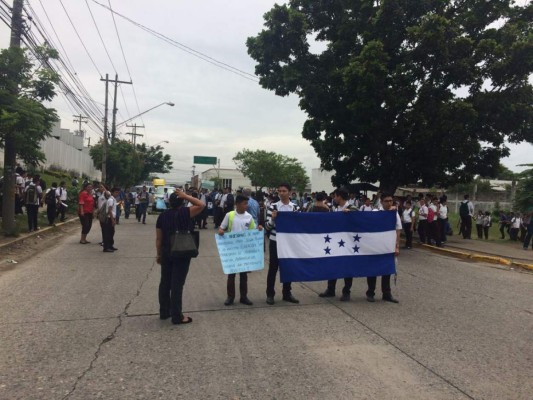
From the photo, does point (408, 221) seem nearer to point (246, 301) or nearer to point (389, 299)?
point (389, 299)

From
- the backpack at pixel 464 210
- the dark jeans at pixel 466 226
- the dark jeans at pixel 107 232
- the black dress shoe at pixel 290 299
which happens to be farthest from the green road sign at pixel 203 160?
the black dress shoe at pixel 290 299

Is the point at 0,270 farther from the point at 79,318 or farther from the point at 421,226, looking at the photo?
the point at 421,226

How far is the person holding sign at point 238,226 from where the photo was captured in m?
6.85

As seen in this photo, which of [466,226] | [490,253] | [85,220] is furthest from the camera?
[466,226]

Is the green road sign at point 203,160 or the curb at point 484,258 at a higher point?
the green road sign at point 203,160

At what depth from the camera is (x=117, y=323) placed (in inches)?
227

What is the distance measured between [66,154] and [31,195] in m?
34.3

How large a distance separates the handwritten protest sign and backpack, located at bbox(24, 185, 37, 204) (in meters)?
9.30

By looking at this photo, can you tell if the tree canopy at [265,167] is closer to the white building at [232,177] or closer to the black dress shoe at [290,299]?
the white building at [232,177]

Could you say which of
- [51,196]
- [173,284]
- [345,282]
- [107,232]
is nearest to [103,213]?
[107,232]

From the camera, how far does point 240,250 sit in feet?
22.9

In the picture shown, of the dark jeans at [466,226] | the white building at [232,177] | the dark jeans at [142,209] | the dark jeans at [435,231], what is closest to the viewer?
the dark jeans at [435,231]

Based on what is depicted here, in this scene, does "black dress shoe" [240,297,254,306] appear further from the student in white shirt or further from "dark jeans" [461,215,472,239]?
"dark jeans" [461,215,472,239]

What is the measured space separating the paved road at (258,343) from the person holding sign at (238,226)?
0.25 m
